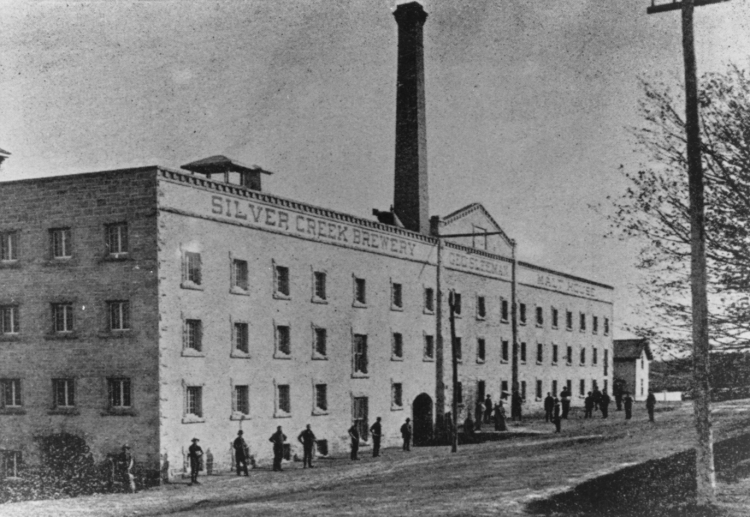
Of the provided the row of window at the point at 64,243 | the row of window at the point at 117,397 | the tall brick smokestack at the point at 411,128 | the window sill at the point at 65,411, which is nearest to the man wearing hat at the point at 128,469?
the row of window at the point at 117,397

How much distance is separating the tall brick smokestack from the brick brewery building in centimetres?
273

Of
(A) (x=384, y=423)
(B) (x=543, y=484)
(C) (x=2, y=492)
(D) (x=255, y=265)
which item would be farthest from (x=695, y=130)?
(A) (x=384, y=423)

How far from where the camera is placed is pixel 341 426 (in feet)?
126

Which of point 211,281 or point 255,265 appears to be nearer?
point 211,281

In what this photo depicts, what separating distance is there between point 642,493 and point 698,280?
16.8ft

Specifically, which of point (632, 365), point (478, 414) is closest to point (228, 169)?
point (478, 414)

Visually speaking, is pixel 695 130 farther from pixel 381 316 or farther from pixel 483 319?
pixel 483 319

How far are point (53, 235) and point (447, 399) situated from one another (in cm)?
2348

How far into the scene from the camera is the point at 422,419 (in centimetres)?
4575

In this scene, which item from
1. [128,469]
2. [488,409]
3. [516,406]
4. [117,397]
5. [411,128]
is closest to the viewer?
[128,469]

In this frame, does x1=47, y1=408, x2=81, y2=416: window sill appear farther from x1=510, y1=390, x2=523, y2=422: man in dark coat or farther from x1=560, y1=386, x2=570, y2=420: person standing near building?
x1=510, y1=390, x2=523, y2=422: man in dark coat

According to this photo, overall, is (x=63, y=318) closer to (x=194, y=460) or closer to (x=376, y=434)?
(x=194, y=460)

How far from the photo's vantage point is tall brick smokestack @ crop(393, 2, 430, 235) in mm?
47812

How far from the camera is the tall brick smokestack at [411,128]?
47.8 meters
